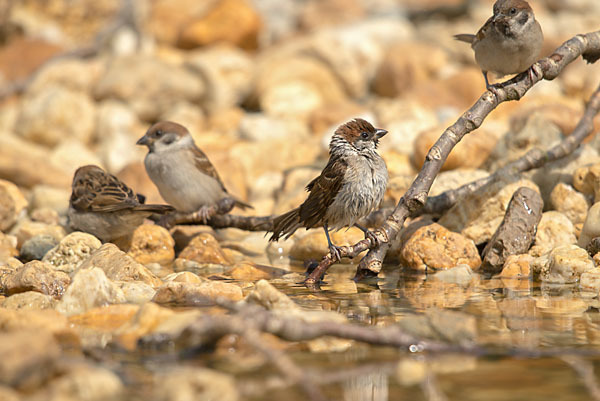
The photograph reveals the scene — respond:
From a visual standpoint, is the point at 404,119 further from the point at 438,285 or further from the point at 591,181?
the point at 438,285

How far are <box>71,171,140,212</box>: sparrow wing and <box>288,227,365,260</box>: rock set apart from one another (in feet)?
5.51

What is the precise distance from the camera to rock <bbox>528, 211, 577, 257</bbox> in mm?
6805

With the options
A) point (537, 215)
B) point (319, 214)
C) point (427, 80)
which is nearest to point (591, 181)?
point (537, 215)

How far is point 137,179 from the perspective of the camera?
966cm

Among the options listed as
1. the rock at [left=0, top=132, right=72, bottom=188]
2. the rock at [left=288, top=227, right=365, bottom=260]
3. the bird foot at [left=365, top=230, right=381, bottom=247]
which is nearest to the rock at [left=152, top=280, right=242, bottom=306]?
the bird foot at [left=365, top=230, right=381, bottom=247]

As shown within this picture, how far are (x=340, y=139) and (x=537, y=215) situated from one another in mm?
1902

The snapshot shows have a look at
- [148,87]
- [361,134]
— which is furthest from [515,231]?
[148,87]

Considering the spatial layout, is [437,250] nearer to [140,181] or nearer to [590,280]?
[590,280]

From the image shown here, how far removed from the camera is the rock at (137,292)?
17.2 feet

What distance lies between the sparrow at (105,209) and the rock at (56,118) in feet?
18.0

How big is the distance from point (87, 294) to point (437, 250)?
3.20m

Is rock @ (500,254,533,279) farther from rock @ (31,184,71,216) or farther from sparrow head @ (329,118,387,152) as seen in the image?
rock @ (31,184,71,216)

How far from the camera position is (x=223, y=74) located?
613 inches

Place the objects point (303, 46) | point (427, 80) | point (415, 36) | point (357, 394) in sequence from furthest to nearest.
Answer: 1. point (415, 36)
2. point (303, 46)
3. point (427, 80)
4. point (357, 394)
